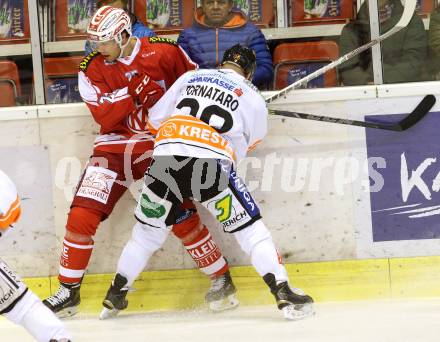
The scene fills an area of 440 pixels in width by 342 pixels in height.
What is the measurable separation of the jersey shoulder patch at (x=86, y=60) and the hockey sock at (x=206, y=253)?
0.92 metres

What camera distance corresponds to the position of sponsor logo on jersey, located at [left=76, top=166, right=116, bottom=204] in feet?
15.1

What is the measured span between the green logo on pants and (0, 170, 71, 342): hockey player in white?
3.85ft

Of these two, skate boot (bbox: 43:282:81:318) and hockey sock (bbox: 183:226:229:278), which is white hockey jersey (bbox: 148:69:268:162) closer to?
hockey sock (bbox: 183:226:229:278)

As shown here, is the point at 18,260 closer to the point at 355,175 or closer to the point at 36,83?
the point at 36,83

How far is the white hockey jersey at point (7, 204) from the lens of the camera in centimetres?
316

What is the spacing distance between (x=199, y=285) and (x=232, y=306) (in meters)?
0.21

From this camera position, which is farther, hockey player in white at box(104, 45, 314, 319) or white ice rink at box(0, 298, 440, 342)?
hockey player in white at box(104, 45, 314, 319)

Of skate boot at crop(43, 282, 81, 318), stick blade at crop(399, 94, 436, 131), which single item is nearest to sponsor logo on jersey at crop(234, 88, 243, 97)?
stick blade at crop(399, 94, 436, 131)

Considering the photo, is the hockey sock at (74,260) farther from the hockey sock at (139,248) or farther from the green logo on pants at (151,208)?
the green logo on pants at (151,208)

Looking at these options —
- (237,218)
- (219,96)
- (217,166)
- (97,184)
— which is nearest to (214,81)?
(219,96)

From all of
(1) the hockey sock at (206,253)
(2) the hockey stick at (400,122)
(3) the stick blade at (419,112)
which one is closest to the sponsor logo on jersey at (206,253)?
(1) the hockey sock at (206,253)

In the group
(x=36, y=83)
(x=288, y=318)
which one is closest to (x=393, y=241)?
(x=288, y=318)

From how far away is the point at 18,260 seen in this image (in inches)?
192

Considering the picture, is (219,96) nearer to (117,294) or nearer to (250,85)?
(250,85)
